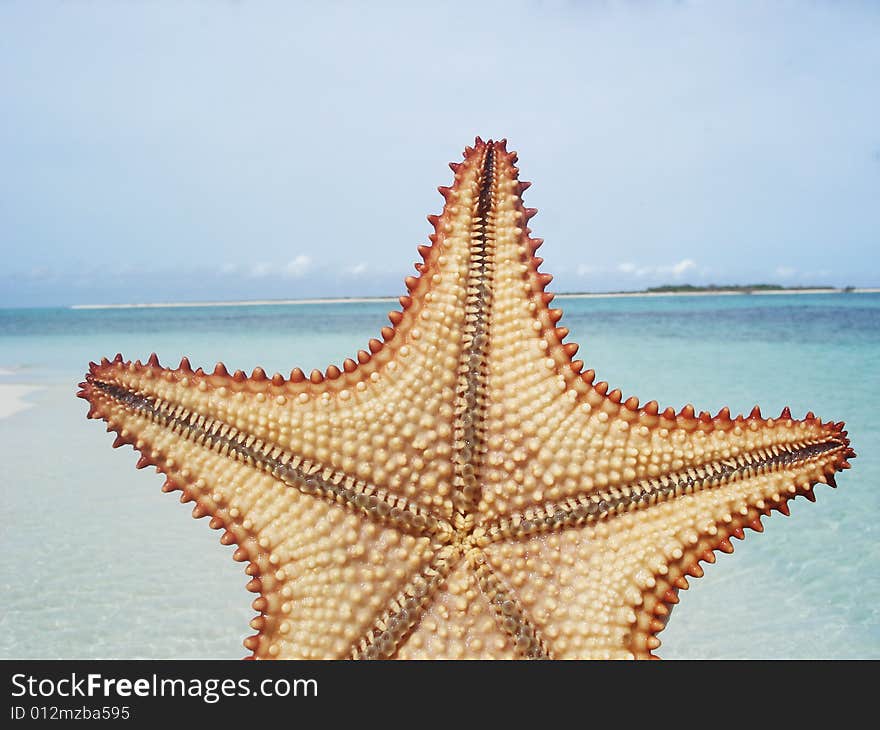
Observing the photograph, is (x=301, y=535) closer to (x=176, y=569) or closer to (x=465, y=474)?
(x=465, y=474)

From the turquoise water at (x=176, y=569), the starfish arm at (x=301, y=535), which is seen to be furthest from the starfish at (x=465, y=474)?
the turquoise water at (x=176, y=569)

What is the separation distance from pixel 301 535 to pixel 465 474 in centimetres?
47

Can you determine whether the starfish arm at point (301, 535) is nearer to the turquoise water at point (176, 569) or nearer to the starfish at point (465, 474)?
the starfish at point (465, 474)

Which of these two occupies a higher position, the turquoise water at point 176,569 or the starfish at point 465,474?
the starfish at point 465,474

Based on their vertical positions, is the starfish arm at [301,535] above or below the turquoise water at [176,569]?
above

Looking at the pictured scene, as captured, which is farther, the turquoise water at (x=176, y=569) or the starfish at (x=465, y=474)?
the turquoise water at (x=176, y=569)

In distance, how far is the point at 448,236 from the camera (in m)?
2.28

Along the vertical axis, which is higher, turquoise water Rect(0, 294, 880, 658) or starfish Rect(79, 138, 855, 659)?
starfish Rect(79, 138, 855, 659)

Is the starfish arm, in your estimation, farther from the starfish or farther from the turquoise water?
the turquoise water

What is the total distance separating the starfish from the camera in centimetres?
211

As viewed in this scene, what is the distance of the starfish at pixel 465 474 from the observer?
2107mm

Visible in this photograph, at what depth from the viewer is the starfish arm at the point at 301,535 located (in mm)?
2092

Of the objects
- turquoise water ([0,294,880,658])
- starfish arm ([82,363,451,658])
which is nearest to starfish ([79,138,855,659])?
starfish arm ([82,363,451,658])
